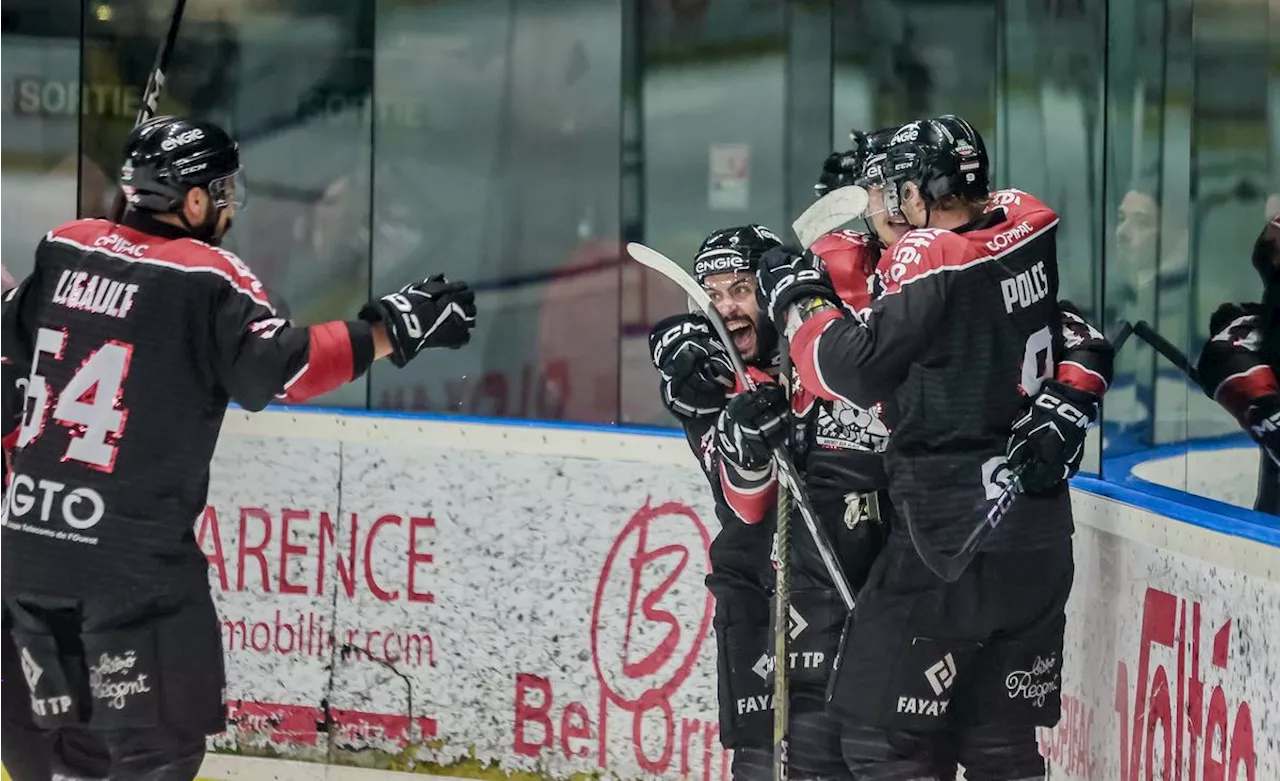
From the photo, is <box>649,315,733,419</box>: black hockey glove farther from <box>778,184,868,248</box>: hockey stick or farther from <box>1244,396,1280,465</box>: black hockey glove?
<box>1244,396,1280,465</box>: black hockey glove

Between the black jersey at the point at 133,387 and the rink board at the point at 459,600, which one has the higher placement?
the black jersey at the point at 133,387

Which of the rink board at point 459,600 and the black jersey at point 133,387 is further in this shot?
the rink board at point 459,600

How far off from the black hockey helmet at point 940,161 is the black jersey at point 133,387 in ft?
2.64

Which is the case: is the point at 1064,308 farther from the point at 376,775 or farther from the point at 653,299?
the point at 653,299

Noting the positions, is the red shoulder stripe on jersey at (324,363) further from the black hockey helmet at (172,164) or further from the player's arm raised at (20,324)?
the player's arm raised at (20,324)

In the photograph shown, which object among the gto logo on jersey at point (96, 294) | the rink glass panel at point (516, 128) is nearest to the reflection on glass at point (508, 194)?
the rink glass panel at point (516, 128)

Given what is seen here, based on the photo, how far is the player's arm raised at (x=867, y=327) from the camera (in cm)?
253

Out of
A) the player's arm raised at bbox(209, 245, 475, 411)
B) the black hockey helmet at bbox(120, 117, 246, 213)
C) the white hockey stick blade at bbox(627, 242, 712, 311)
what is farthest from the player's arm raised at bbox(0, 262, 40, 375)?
the white hockey stick blade at bbox(627, 242, 712, 311)

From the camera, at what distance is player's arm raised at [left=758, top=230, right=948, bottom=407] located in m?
2.53

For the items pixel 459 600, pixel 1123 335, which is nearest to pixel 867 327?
pixel 1123 335

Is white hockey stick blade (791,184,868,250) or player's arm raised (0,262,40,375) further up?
white hockey stick blade (791,184,868,250)

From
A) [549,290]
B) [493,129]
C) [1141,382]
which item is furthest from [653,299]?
[1141,382]

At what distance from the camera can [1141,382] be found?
329 centimetres

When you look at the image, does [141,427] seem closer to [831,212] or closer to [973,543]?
[831,212]
